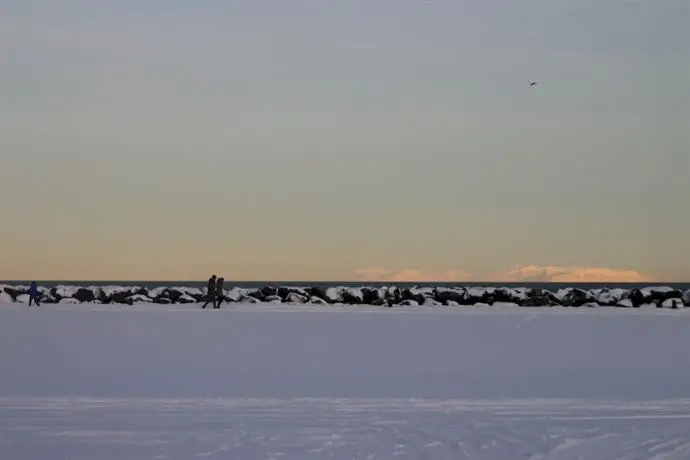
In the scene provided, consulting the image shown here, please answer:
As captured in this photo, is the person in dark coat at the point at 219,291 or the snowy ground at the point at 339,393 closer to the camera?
the snowy ground at the point at 339,393

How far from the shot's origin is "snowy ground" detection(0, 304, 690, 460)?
7.52 metres

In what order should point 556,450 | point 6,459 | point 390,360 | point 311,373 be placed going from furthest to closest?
point 390,360 → point 311,373 → point 556,450 → point 6,459

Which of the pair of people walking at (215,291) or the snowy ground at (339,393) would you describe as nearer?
the snowy ground at (339,393)

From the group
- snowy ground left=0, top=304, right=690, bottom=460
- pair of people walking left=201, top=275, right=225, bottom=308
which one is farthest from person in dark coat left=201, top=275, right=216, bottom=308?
snowy ground left=0, top=304, right=690, bottom=460

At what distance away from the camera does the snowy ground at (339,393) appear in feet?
24.7

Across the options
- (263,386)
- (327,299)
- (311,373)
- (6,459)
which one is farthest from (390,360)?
(327,299)

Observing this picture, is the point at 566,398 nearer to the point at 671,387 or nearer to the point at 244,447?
the point at 671,387

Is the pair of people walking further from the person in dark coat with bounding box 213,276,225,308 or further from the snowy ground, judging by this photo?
the snowy ground

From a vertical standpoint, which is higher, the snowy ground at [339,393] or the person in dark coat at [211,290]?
the person in dark coat at [211,290]

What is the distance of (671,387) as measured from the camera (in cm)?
1105

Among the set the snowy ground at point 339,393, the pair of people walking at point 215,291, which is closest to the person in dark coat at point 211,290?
the pair of people walking at point 215,291

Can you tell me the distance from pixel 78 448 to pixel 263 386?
3496mm

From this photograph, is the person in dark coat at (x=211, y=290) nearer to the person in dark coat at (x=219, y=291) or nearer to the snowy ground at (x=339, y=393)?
the person in dark coat at (x=219, y=291)

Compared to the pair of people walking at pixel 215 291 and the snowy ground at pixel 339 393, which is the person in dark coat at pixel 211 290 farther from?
the snowy ground at pixel 339 393
